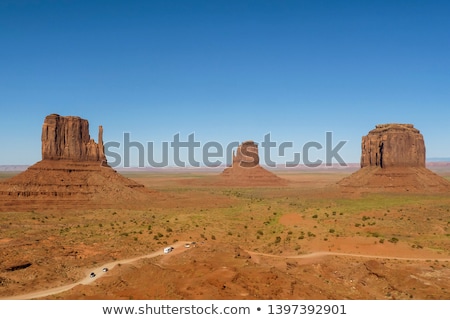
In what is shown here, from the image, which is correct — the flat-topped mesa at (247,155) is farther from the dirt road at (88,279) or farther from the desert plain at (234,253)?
the dirt road at (88,279)

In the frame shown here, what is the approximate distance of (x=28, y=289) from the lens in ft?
94.6

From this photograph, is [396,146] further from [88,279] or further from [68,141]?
[88,279]

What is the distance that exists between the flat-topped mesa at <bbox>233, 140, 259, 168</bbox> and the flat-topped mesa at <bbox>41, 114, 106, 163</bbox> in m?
84.5

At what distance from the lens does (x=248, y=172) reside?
530 feet

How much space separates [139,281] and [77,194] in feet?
189

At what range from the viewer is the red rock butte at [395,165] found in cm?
9559

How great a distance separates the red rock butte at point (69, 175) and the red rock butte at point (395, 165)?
2207 inches

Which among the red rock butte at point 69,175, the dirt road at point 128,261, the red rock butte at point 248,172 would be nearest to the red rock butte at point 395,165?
the red rock butte at point 248,172

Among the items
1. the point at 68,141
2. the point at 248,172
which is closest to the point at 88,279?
the point at 68,141

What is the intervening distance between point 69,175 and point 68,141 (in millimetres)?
8247

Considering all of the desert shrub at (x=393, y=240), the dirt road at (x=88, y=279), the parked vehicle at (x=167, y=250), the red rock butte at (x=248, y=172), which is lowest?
the dirt road at (x=88, y=279)

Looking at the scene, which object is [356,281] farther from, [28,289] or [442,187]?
[442,187]

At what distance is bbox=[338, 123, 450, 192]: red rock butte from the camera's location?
314 feet

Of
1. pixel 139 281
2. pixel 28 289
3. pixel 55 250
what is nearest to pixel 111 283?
pixel 139 281
